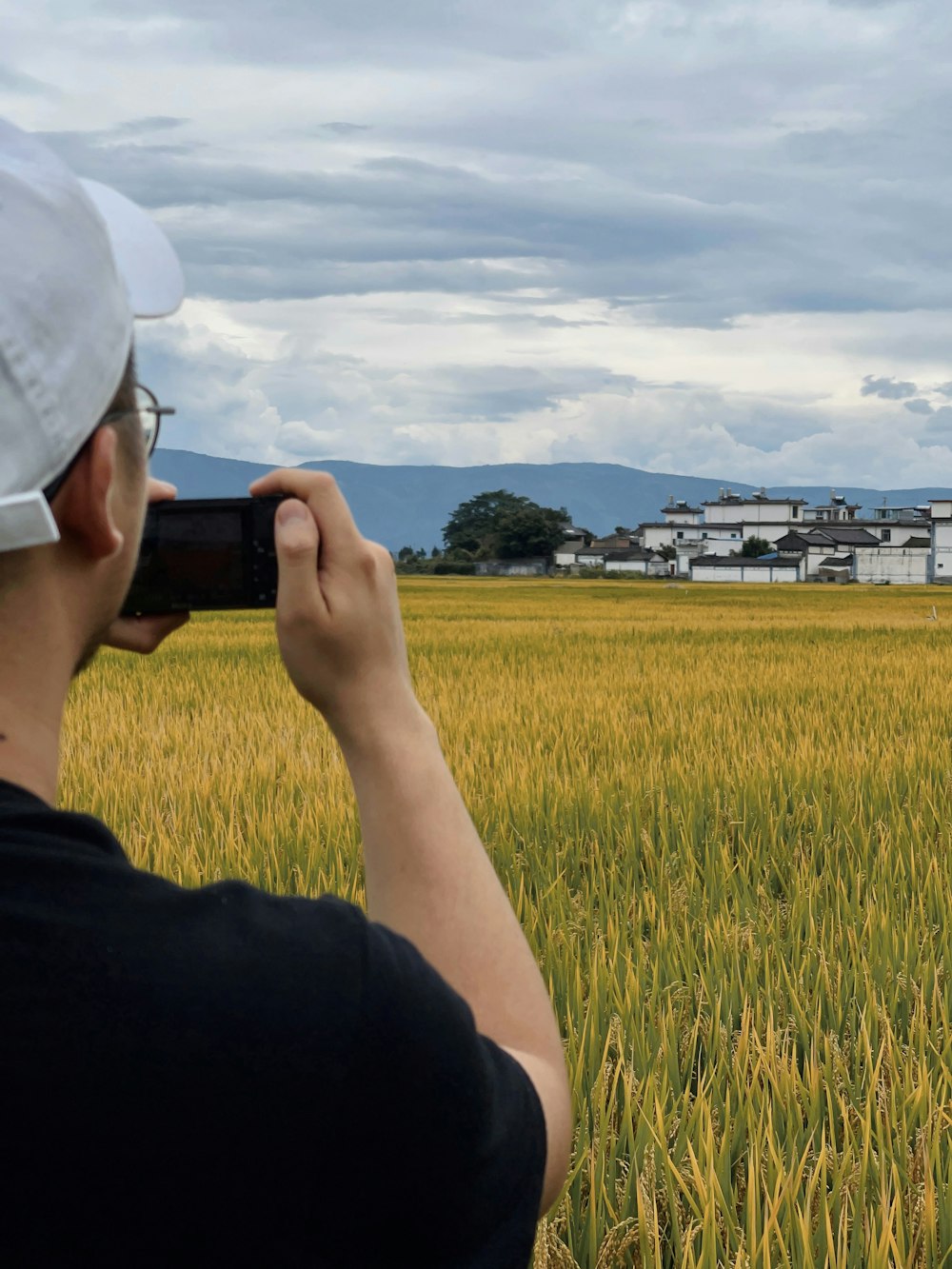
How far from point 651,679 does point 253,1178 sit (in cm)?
760

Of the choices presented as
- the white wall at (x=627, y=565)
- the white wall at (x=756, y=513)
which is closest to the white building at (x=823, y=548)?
the white wall at (x=756, y=513)

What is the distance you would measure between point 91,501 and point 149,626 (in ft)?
0.97

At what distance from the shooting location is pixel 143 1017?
614 mm

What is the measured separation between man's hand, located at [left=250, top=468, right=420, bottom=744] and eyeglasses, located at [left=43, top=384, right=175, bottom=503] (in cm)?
10

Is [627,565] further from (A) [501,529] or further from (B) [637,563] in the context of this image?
(A) [501,529]

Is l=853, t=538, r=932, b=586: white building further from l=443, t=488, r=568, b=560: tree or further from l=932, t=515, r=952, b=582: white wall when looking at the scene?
l=443, t=488, r=568, b=560: tree

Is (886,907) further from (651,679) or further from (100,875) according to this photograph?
(651,679)

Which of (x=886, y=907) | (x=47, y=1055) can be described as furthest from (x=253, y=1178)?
(x=886, y=907)

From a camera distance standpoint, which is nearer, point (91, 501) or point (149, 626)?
point (91, 501)

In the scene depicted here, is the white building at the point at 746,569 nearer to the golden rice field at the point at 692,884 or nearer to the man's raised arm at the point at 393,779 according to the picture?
the golden rice field at the point at 692,884

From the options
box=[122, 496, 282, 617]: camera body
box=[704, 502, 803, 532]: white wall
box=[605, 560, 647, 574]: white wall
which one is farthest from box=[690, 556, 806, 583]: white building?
box=[122, 496, 282, 617]: camera body

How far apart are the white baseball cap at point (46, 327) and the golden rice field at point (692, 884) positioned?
111cm

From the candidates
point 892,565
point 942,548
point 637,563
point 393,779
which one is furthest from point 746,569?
point 393,779

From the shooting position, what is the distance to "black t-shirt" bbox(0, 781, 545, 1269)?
610 mm
